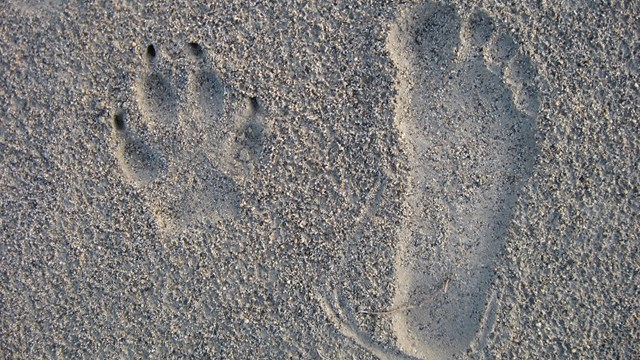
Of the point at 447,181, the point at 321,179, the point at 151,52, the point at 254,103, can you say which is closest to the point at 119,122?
the point at 151,52

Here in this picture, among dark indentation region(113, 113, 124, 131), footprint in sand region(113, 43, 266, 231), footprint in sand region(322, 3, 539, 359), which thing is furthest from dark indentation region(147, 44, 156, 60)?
footprint in sand region(322, 3, 539, 359)

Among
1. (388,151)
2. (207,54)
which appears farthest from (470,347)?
(207,54)

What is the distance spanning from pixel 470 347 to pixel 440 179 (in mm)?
416

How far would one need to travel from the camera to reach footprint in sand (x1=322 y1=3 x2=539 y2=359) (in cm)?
118

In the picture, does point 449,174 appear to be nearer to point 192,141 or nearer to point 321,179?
point 321,179

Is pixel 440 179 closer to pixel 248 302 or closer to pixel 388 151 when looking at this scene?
pixel 388 151

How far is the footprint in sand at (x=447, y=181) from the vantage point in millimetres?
1184

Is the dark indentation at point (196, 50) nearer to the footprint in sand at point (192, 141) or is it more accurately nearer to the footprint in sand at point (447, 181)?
the footprint in sand at point (192, 141)

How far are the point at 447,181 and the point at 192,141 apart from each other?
64 cm

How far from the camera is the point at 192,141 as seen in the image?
1.21m

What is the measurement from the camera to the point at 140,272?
1225 mm


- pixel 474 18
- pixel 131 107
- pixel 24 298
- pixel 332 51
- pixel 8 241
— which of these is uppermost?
pixel 474 18

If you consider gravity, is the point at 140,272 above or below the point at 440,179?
below

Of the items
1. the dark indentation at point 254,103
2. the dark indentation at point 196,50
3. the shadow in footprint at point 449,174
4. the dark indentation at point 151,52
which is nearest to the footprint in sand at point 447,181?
the shadow in footprint at point 449,174
